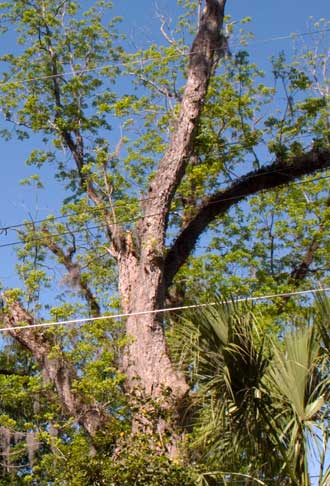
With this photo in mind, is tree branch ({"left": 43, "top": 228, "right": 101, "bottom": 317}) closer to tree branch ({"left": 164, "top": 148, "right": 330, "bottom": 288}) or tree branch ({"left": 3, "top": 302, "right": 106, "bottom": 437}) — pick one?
tree branch ({"left": 3, "top": 302, "right": 106, "bottom": 437})

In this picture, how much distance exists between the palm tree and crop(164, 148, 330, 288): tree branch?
5283mm

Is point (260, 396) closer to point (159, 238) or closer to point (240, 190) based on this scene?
point (159, 238)

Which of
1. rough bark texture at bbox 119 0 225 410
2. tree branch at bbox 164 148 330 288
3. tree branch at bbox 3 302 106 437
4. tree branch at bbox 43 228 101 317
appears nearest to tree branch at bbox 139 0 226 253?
rough bark texture at bbox 119 0 225 410

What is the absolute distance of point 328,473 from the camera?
6414mm

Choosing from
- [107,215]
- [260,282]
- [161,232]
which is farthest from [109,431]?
[260,282]

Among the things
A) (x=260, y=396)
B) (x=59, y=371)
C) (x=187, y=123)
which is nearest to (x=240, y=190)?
(x=187, y=123)

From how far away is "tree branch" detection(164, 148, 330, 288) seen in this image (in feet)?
41.1

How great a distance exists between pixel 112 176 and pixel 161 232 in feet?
16.1

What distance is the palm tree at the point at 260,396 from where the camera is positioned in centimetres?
669

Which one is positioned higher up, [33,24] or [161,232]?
[33,24]

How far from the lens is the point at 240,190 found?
12906 mm

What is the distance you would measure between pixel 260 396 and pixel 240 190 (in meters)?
6.50

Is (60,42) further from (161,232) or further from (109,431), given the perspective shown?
(109,431)

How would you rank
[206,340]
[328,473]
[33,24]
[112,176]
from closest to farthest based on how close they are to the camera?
[328,473]
[206,340]
[112,176]
[33,24]
